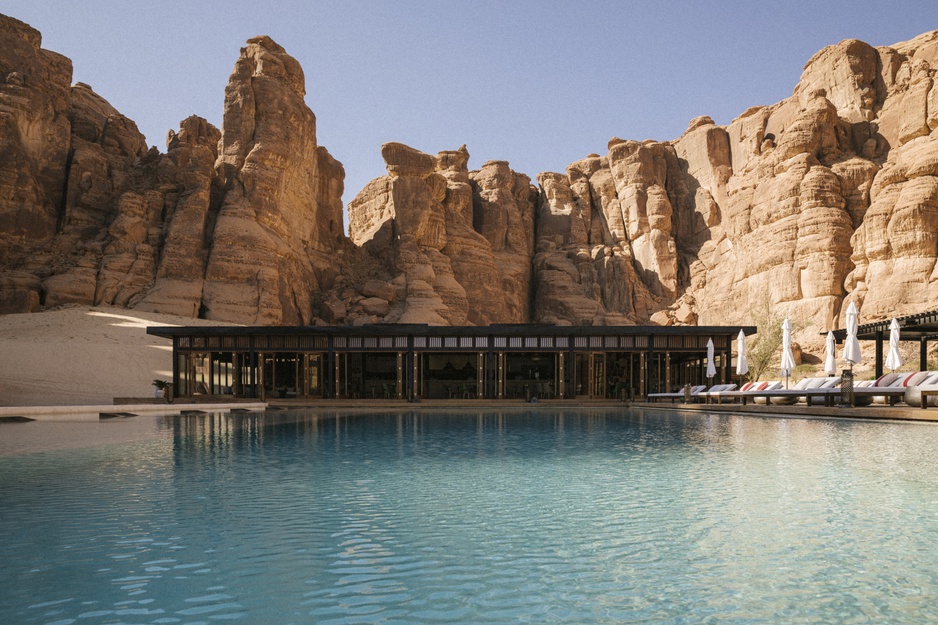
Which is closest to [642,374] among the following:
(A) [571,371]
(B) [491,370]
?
(A) [571,371]

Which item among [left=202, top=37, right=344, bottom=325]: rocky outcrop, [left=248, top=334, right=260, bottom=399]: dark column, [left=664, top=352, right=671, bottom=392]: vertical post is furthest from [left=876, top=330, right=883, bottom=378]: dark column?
[left=202, top=37, right=344, bottom=325]: rocky outcrop

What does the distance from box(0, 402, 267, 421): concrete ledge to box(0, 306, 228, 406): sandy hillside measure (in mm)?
8828

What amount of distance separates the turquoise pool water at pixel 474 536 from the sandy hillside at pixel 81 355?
89.4 feet

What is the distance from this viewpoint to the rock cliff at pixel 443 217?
179 ft

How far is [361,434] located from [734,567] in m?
12.5

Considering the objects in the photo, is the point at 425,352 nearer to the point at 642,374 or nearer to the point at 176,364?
the point at 642,374

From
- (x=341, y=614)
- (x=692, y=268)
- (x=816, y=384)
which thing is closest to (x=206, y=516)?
(x=341, y=614)

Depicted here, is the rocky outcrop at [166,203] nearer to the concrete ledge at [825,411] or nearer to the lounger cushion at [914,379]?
the concrete ledge at [825,411]

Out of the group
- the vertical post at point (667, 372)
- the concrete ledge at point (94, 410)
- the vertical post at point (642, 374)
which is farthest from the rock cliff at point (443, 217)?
the concrete ledge at point (94, 410)

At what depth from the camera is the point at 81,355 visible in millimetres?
42500

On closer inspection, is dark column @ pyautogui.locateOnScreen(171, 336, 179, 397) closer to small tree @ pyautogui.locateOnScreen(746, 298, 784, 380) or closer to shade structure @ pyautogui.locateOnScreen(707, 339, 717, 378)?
shade structure @ pyautogui.locateOnScreen(707, 339, 717, 378)

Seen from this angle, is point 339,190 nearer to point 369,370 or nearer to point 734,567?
point 369,370

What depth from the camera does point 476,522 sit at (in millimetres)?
7031

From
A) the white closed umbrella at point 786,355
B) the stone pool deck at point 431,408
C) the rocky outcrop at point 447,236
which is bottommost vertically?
the stone pool deck at point 431,408
